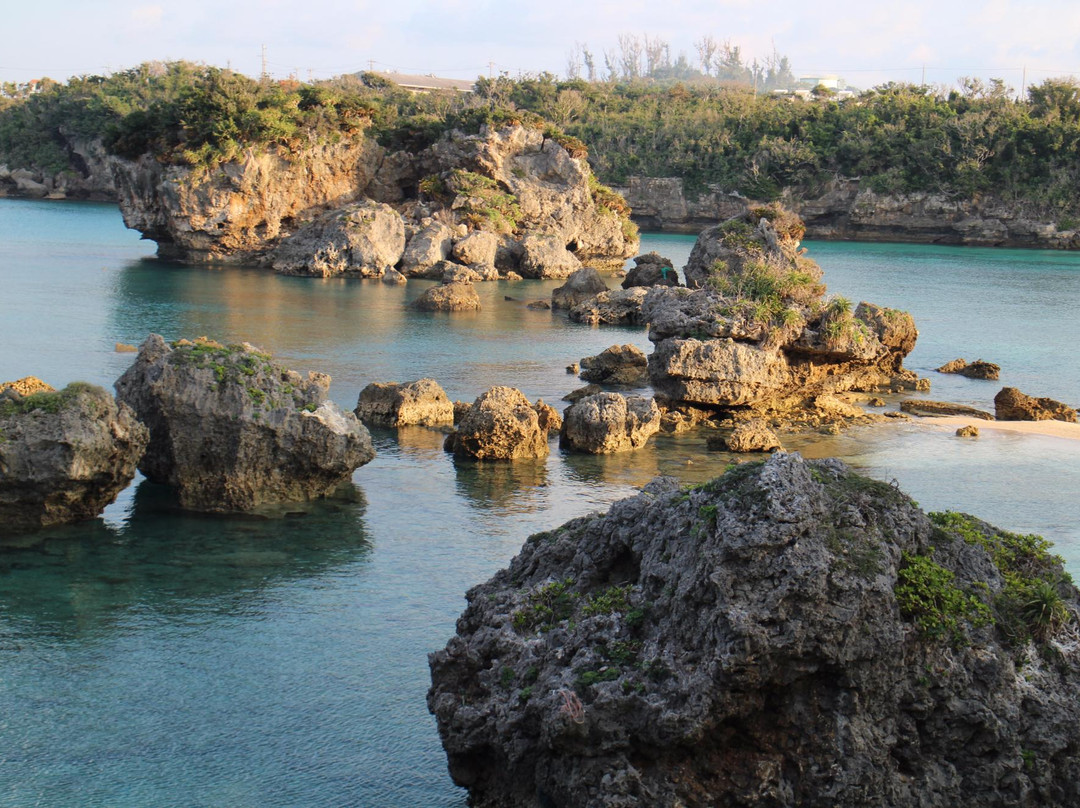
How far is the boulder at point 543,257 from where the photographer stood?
7250cm

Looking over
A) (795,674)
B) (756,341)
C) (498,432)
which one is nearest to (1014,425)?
(756,341)

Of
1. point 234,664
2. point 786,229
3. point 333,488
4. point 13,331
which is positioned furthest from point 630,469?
point 13,331

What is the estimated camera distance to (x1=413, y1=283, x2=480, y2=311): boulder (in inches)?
2114

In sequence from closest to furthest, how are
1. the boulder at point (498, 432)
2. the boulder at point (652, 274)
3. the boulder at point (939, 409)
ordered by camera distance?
1. the boulder at point (498, 432)
2. the boulder at point (939, 409)
3. the boulder at point (652, 274)

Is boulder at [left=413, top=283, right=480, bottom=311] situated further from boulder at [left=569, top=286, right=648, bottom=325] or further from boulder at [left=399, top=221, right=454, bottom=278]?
boulder at [left=399, top=221, right=454, bottom=278]

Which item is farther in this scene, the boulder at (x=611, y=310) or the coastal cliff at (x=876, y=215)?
the coastal cliff at (x=876, y=215)

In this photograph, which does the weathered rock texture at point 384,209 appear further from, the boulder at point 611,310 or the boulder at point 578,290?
the boulder at point 611,310

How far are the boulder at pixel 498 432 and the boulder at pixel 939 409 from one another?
13.0 meters

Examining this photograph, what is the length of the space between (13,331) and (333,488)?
83.3 ft

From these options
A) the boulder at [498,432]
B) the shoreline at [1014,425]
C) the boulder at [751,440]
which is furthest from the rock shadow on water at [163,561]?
the shoreline at [1014,425]

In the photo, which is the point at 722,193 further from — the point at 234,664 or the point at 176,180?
the point at 234,664

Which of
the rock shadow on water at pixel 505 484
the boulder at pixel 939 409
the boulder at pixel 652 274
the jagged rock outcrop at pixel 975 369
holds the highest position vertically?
the boulder at pixel 652 274

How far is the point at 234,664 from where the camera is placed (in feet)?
49.2

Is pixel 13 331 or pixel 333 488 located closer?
pixel 333 488
